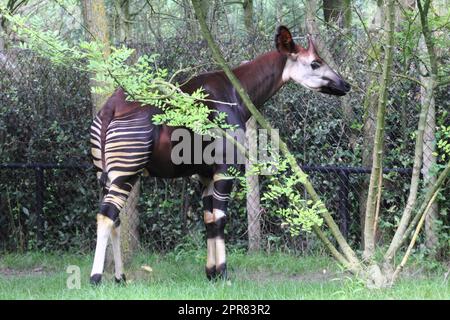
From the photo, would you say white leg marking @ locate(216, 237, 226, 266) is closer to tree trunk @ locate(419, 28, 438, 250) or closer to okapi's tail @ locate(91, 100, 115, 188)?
okapi's tail @ locate(91, 100, 115, 188)

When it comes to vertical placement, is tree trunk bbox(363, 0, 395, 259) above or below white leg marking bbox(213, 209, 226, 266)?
above

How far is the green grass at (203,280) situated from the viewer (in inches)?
198

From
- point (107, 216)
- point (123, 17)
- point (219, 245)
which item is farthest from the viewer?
point (123, 17)

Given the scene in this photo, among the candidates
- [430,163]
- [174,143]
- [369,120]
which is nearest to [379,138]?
[174,143]

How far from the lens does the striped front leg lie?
19.9ft

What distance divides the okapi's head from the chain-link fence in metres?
A: 0.85

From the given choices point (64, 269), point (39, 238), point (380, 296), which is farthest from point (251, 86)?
point (39, 238)

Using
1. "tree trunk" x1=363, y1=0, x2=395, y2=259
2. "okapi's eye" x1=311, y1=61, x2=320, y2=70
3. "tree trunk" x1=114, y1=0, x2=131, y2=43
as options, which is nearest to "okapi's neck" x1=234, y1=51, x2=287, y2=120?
"okapi's eye" x1=311, y1=61, x2=320, y2=70

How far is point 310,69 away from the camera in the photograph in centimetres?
627

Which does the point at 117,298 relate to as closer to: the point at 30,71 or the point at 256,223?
the point at 256,223

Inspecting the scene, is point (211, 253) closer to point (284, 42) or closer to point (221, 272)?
point (221, 272)

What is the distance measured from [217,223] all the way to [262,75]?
1.38 meters

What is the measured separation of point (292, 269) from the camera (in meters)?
6.98

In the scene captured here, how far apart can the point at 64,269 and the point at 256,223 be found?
207 centimetres
